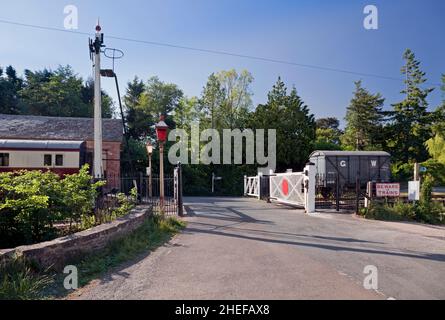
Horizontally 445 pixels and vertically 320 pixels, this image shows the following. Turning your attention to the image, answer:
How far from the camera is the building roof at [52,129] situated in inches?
997

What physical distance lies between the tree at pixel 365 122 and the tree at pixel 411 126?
1.98 metres

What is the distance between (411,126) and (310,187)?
35119 millimetres

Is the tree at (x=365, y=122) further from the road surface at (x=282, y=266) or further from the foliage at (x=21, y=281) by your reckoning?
the foliage at (x=21, y=281)

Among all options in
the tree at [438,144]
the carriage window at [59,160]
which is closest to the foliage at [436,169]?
the tree at [438,144]

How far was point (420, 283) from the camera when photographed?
5.05 m

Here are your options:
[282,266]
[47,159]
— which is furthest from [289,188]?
[47,159]

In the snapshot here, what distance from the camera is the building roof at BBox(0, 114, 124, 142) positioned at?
25330mm

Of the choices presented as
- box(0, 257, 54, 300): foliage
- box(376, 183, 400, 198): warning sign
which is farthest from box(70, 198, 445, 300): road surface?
box(376, 183, 400, 198): warning sign

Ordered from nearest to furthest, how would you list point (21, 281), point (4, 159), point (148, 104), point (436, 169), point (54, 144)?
point (21, 281) < point (4, 159) < point (54, 144) < point (436, 169) < point (148, 104)

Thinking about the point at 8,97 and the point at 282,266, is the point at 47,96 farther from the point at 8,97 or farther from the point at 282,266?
the point at 282,266

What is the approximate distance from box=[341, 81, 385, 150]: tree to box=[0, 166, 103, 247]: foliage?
4148 cm

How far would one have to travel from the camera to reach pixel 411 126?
42.7m

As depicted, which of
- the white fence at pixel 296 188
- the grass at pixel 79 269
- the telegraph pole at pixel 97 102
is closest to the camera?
the grass at pixel 79 269
